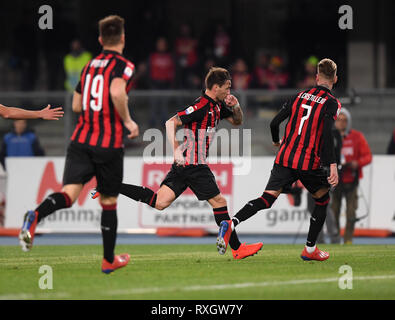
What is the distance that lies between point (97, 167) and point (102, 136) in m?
0.31

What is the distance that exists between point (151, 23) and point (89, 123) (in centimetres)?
1445

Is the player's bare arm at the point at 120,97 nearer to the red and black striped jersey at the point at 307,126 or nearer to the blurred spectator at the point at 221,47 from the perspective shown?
the red and black striped jersey at the point at 307,126

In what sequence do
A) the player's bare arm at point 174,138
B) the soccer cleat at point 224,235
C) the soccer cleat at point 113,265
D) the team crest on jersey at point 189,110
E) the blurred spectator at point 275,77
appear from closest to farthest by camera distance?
1. the soccer cleat at point 113,265
2. the soccer cleat at point 224,235
3. the player's bare arm at point 174,138
4. the team crest on jersey at point 189,110
5. the blurred spectator at point 275,77

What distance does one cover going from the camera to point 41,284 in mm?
7684

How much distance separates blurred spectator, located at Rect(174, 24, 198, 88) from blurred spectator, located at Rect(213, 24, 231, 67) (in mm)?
520

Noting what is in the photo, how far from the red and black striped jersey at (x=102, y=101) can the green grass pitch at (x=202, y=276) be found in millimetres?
1285

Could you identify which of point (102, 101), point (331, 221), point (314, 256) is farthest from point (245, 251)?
point (331, 221)

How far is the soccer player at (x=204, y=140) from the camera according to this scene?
9.73 metres

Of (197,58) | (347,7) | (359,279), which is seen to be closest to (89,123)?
(359,279)

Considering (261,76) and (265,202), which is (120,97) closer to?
(265,202)

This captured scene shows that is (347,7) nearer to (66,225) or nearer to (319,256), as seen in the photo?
(66,225)

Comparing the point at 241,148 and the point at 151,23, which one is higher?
the point at 151,23

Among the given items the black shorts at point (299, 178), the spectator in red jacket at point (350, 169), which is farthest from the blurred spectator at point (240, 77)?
the black shorts at point (299, 178)

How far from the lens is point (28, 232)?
771cm
